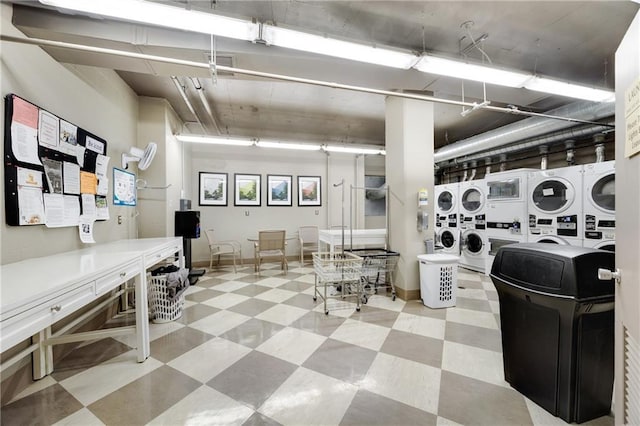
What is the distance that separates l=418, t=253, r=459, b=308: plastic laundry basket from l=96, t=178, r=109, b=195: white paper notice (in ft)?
12.7

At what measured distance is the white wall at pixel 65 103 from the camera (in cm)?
171

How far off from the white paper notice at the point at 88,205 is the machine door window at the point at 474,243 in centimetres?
597

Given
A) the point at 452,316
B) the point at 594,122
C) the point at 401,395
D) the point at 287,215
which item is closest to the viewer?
the point at 401,395

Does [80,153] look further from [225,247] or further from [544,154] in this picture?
[544,154]

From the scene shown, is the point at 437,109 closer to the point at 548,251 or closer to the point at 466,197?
the point at 466,197

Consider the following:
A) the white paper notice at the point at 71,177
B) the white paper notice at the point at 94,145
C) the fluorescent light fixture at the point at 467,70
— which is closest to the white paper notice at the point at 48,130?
the white paper notice at the point at 71,177

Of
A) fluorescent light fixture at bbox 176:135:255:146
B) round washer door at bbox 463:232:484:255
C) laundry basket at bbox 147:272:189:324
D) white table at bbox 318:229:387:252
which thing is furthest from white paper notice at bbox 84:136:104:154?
round washer door at bbox 463:232:484:255

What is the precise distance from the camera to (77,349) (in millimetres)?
2162

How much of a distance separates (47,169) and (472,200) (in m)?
6.20

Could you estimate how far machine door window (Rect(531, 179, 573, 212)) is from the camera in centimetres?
355

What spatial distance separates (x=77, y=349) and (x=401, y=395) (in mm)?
2755

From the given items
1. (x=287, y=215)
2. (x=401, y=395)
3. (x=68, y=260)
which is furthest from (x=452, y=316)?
(x=287, y=215)

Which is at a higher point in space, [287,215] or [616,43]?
[616,43]

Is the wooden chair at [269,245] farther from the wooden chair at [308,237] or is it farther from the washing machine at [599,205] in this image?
the washing machine at [599,205]
